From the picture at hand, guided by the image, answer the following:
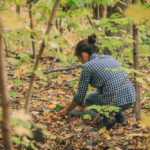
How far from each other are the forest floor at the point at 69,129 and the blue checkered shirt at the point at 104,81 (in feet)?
1.30

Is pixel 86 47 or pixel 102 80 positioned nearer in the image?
pixel 102 80

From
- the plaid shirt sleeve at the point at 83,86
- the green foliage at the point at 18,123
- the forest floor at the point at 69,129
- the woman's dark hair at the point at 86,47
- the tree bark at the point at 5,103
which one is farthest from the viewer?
the woman's dark hair at the point at 86,47

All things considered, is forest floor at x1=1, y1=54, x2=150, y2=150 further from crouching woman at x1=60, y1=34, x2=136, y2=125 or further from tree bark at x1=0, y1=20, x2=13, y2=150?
tree bark at x1=0, y1=20, x2=13, y2=150

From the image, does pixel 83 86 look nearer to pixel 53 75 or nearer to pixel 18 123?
pixel 18 123

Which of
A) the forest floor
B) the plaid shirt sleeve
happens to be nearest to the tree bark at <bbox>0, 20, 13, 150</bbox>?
the forest floor

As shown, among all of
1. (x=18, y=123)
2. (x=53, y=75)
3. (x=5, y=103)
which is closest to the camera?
(x=5, y=103)

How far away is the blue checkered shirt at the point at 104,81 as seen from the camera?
2676 millimetres

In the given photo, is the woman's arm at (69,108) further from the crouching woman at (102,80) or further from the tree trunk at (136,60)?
the tree trunk at (136,60)

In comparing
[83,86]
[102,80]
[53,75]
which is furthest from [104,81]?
[53,75]

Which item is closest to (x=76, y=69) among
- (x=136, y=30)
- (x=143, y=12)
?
(x=136, y=30)

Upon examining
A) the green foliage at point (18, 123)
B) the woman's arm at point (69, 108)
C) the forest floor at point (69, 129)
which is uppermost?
the green foliage at point (18, 123)

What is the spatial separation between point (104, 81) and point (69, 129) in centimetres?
82

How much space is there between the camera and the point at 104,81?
8.87ft

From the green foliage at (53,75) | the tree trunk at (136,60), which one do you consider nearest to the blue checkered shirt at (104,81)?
the tree trunk at (136,60)
